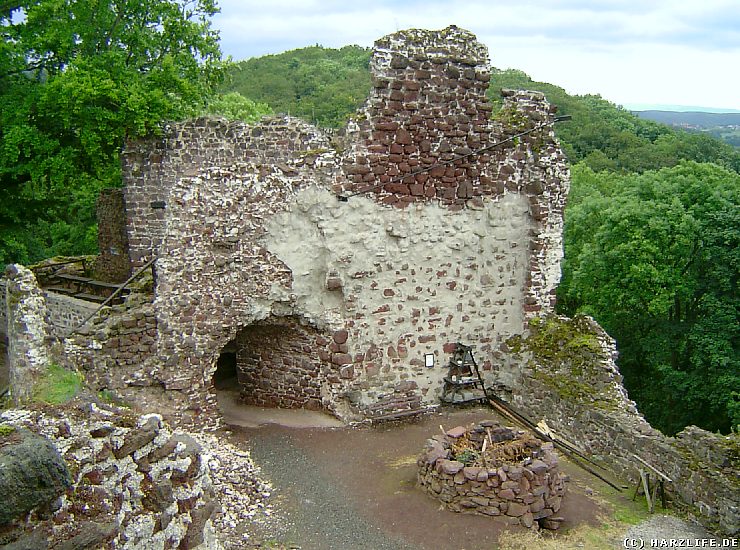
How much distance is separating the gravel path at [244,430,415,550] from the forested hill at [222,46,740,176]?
2370 cm

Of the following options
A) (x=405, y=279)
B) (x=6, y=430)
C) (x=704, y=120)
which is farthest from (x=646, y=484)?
(x=704, y=120)

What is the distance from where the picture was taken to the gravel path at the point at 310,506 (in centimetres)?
842

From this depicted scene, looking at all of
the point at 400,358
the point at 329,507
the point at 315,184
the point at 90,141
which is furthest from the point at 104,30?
the point at 329,507

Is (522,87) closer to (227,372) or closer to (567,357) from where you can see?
(227,372)

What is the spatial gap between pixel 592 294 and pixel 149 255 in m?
14.6

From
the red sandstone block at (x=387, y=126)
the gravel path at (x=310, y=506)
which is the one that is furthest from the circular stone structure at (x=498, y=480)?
the red sandstone block at (x=387, y=126)

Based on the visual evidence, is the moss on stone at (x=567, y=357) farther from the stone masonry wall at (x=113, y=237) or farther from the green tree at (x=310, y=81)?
the green tree at (x=310, y=81)

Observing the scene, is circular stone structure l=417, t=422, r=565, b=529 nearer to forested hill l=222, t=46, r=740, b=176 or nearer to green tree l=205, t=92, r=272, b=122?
green tree l=205, t=92, r=272, b=122

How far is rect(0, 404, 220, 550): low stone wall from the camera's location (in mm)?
4789

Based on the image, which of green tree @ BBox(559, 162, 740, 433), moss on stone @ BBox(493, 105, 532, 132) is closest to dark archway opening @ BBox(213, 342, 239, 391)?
moss on stone @ BBox(493, 105, 532, 132)

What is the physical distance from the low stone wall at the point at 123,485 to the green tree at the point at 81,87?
10068 millimetres

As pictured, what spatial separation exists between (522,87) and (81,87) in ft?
114

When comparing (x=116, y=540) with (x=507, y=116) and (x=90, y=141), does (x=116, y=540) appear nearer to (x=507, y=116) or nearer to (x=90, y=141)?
(x=507, y=116)

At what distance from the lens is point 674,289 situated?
20.0 m
